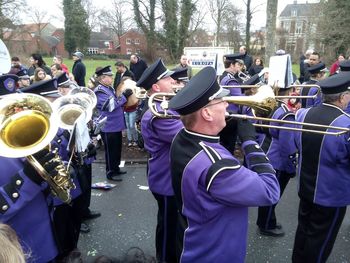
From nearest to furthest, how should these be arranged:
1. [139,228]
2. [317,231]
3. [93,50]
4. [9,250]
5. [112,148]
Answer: [9,250] → [317,231] → [139,228] → [112,148] → [93,50]

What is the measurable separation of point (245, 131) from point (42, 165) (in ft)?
4.60

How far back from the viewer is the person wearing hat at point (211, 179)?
6.36 ft

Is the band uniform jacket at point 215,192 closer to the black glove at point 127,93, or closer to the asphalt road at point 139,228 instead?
the asphalt road at point 139,228

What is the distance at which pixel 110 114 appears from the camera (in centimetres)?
597

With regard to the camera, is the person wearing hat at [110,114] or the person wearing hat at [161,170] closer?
the person wearing hat at [161,170]

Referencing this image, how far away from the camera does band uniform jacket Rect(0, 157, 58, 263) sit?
1.95m

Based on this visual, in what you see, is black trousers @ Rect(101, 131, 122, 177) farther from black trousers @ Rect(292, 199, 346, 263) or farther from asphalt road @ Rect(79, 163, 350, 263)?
black trousers @ Rect(292, 199, 346, 263)

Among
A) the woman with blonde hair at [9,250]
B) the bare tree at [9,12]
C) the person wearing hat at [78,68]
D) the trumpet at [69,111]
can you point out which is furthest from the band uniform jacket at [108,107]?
the bare tree at [9,12]

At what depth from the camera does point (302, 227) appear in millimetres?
3262

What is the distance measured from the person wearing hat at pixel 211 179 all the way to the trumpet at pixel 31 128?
788mm

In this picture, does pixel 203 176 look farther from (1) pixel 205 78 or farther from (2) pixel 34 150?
(2) pixel 34 150

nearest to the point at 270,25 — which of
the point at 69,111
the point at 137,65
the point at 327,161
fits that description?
the point at 137,65

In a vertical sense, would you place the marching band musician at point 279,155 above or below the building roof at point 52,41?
below

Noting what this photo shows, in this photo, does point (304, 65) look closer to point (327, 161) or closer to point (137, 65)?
point (137, 65)
